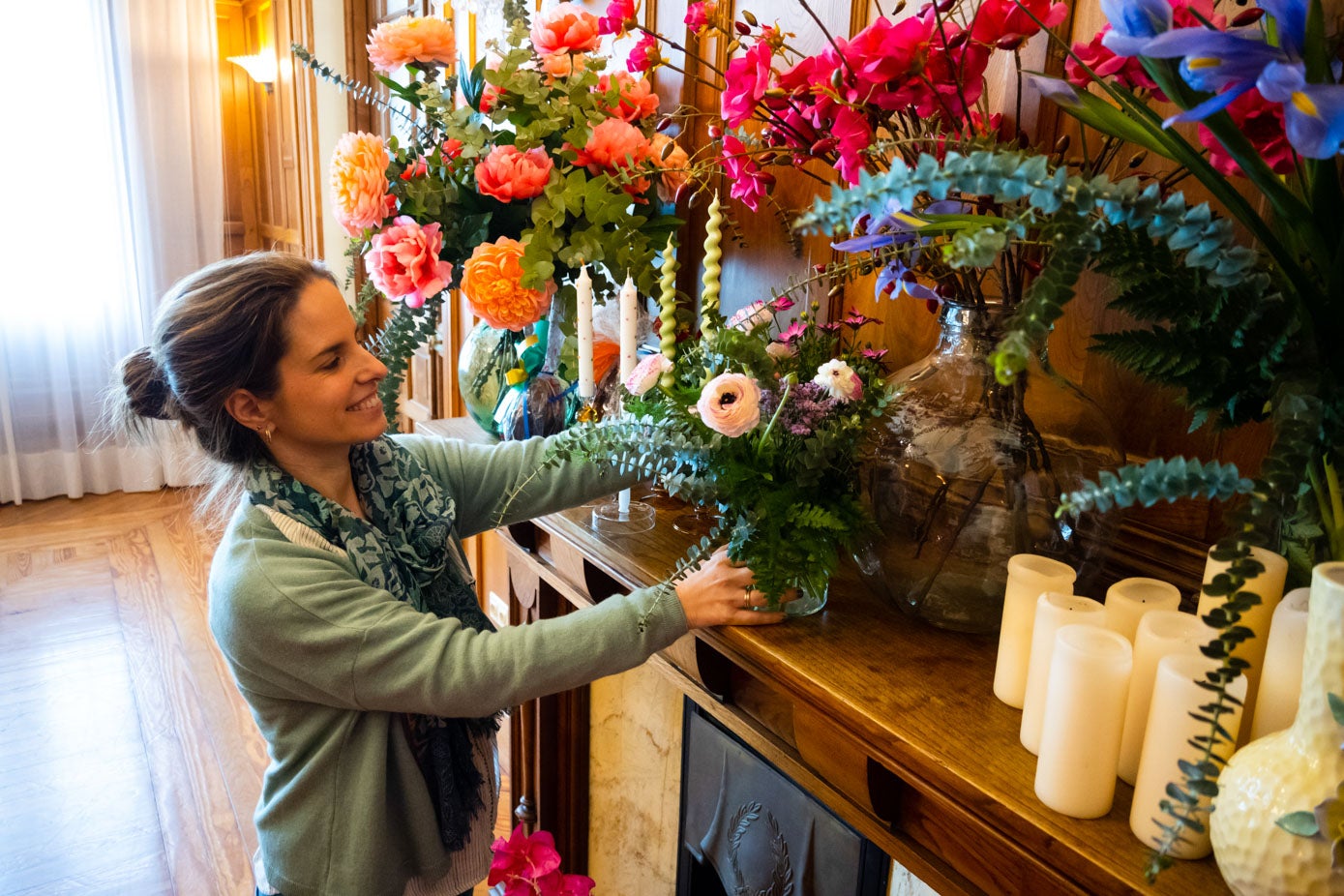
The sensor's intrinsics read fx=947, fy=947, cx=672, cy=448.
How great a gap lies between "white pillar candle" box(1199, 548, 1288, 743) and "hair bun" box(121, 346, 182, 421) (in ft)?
4.00

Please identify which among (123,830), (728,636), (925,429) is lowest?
(123,830)

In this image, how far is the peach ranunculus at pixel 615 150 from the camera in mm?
1278

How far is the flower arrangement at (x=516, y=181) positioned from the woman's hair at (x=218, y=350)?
6.1 inches

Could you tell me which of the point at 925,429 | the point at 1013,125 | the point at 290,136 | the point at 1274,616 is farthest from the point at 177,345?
the point at 290,136

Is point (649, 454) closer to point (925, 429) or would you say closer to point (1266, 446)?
point (925, 429)

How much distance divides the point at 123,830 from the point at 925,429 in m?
2.23

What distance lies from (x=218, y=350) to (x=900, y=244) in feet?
2.75

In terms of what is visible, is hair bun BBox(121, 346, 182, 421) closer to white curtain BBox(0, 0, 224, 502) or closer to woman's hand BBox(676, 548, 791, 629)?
woman's hand BBox(676, 548, 791, 629)

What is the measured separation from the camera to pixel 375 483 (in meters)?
1.35

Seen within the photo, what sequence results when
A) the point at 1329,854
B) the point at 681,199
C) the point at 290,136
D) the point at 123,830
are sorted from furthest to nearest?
the point at 290,136, the point at 123,830, the point at 681,199, the point at 1329,854

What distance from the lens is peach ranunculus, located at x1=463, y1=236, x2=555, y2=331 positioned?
4.15ft

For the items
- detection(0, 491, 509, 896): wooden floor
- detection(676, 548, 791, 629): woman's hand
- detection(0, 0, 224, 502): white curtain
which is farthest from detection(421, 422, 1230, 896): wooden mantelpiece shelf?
detection(0, 0, 224, 502): white curtain

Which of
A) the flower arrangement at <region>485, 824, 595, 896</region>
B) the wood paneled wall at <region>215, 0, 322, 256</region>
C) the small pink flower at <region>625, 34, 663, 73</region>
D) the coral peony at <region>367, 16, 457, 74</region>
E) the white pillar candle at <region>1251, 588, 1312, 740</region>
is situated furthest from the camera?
the wood paneled wall at <region>215, 0, 322, 256</region>

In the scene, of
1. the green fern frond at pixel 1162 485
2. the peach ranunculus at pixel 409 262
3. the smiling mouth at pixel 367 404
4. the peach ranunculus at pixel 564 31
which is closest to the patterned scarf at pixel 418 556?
the smiling mouth at pixel 367 404
